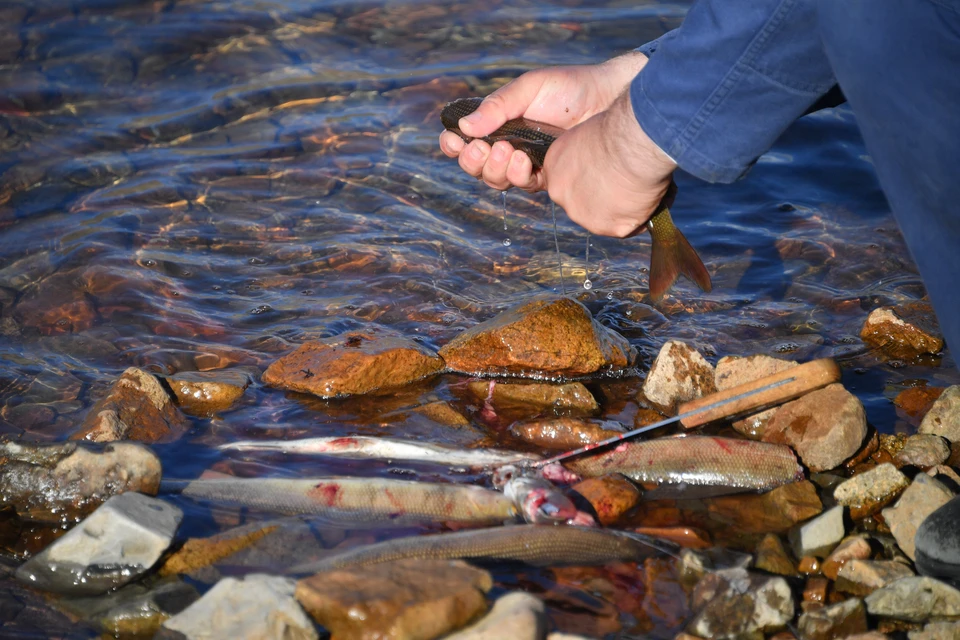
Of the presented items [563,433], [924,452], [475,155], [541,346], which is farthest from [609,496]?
[475,155]

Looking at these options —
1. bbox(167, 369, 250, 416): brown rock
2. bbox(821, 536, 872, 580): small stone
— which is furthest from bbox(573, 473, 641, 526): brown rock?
bbox(167, 369, 250, 416): brown rock

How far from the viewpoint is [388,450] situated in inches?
168

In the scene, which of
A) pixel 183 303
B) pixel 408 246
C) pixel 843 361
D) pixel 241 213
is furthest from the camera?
pixel 241 213

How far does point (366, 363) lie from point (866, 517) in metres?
2.48

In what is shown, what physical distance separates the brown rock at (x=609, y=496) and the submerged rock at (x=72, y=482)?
5.98ft

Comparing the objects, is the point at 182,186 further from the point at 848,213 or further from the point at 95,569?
the point at 848,213

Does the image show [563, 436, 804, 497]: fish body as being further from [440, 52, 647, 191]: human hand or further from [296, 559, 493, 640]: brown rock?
[440, 52, 647, 191]: human hand

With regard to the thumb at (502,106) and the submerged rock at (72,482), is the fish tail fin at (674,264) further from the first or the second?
the submerged rock at (72,482)

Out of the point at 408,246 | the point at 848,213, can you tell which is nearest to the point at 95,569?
the point at 408,246

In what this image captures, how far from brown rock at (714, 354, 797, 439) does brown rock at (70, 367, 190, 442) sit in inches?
105

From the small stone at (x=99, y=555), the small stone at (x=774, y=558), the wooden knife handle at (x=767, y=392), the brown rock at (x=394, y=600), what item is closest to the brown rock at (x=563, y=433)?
the wooden knife handle at (x=767, y=392)

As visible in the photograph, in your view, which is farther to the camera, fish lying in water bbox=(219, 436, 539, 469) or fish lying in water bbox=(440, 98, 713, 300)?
fish lying in water bbox=(440, 98, 713, 300)

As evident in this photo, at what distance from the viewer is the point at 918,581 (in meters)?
3.15

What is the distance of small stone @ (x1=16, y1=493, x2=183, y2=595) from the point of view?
332 centimetres
